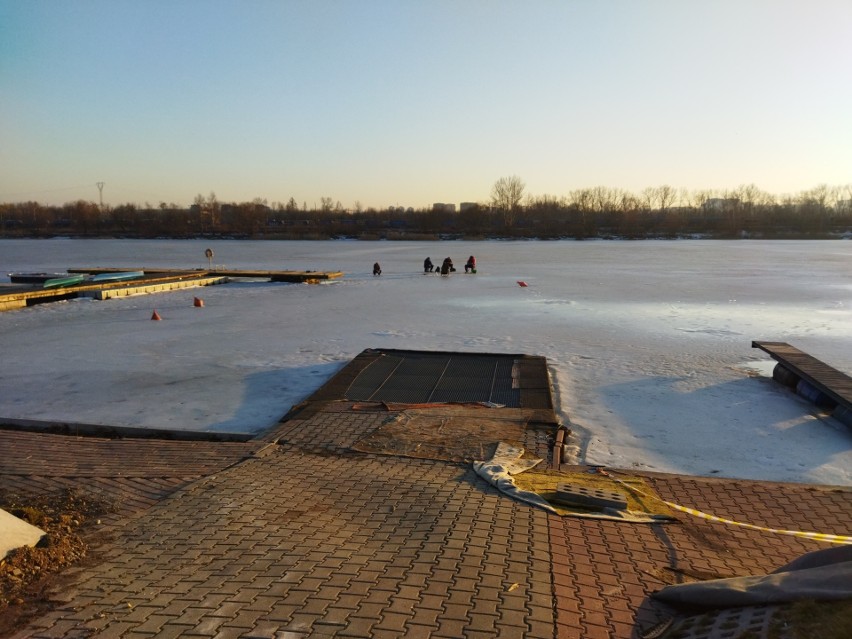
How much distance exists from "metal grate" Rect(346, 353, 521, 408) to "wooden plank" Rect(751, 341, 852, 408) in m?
3.79

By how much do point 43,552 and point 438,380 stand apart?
5920 mm

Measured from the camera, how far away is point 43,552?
379 cm

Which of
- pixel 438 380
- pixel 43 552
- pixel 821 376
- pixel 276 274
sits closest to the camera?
pixel 43 552

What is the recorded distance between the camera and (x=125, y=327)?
13977 mm

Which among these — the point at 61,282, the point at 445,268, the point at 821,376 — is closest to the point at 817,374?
the point at 821,376

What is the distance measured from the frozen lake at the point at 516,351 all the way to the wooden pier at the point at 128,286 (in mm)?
1208

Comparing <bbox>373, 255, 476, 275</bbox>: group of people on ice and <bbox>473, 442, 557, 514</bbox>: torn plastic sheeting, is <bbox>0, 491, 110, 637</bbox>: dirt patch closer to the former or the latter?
<bbox>473, 442, 557, 514</bbox>: torn plastic sheeting

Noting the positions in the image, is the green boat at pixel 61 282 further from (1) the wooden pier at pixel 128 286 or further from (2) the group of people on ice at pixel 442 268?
(2) the group of people on ice at pixel 442 268

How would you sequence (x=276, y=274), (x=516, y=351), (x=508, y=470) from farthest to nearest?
1. (x=276, y=274)
2. (x=516, y=351)
3. (x=508, y=470)

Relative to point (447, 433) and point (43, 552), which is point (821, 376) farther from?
point (43, 552)

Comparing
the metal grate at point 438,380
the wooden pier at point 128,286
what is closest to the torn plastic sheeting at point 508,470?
the metal grate at point 438,380

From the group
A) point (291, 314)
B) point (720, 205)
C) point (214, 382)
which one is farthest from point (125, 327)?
point (720, 205)

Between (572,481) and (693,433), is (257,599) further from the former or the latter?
(693,433)

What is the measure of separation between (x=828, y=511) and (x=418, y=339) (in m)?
8.26
